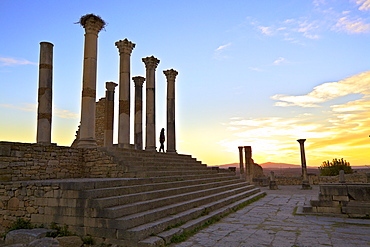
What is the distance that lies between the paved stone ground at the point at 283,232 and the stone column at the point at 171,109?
32.5ft

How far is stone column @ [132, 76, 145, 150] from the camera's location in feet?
60.4

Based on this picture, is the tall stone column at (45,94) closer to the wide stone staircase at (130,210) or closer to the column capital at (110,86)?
the wide stone staircase at (130,210)

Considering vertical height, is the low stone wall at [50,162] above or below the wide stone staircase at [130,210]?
above

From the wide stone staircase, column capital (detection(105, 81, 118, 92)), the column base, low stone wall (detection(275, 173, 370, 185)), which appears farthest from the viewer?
low stone wall (detection(275, 173, 370, 185))

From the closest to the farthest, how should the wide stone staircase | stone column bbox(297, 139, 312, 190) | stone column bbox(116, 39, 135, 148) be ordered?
the wide stone staircase, stone column bbox(116, 39, 135, 148), stone column bbox(297, 139, 312, 190)

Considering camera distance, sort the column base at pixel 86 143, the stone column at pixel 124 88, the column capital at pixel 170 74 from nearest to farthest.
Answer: the column base at pixel 86 143, the stone column at pixel 124 88, the column capital at pixel 170 74

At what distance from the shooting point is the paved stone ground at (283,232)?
5.89m

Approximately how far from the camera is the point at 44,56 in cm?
1192

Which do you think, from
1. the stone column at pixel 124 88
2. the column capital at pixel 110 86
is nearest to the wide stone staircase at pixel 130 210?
the stone column at pixel 124 88

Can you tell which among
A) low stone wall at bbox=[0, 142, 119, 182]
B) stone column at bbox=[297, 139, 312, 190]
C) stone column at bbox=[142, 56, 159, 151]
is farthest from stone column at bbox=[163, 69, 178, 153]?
stone column at bbox=[297, 139, 312, 190]

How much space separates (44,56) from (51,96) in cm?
173

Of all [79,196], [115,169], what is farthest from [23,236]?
[115,169]

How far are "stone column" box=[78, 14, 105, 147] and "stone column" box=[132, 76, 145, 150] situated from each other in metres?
6.27

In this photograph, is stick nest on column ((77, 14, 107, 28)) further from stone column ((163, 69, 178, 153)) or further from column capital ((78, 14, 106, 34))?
stone column ((163, 69, 178, 153))
